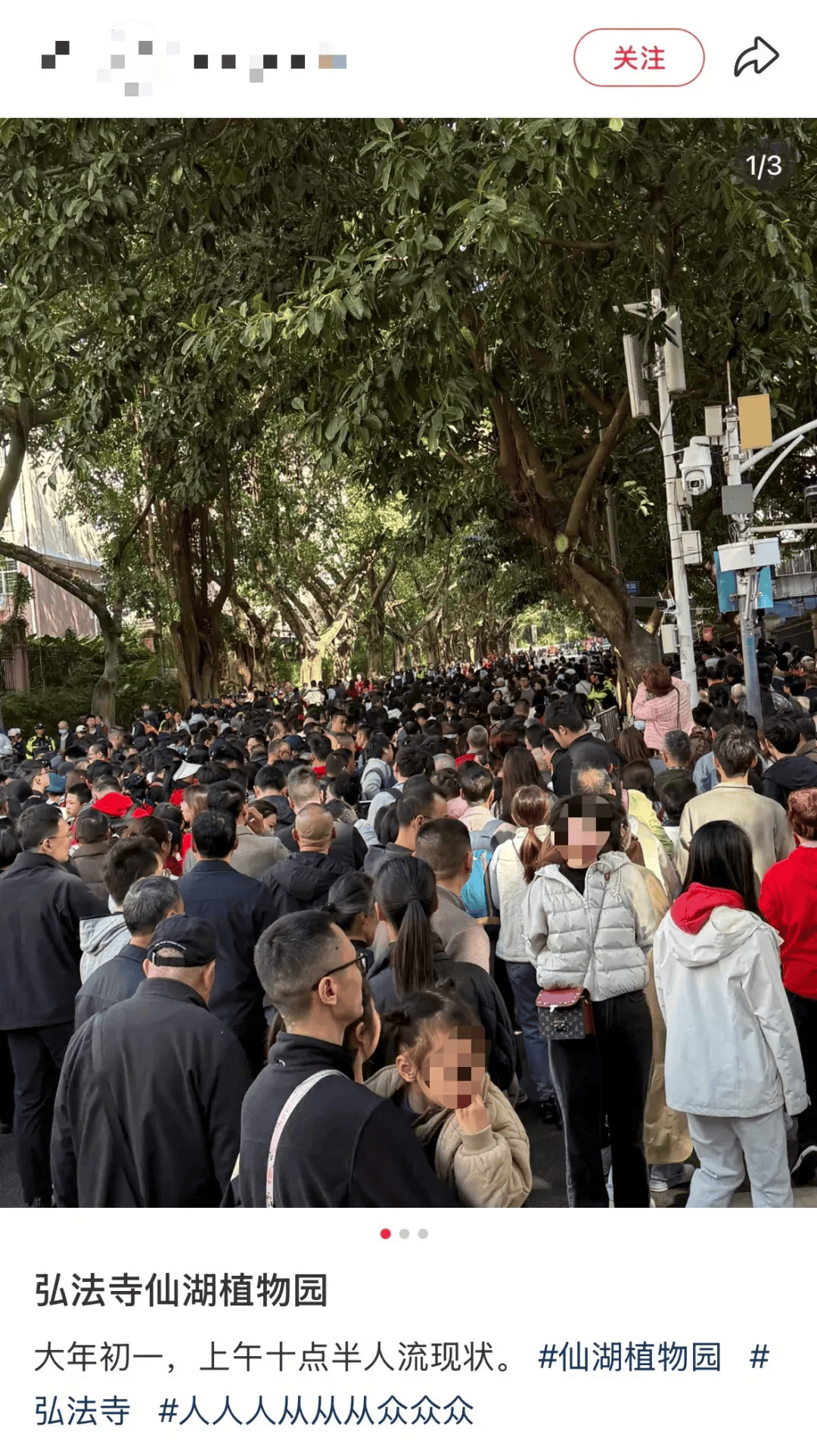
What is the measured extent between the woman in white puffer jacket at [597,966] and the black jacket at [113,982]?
51.8 inches

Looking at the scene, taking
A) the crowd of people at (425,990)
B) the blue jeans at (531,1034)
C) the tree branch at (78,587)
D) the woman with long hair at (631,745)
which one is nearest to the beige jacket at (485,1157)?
the crowd of people at (425,990)

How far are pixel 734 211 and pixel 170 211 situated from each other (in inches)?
172

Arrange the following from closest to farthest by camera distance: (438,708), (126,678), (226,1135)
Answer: (226,1135) < (438,708) < (126,678)

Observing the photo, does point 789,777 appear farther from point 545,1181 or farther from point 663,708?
point 663,708

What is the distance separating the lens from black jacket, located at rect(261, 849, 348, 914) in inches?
233

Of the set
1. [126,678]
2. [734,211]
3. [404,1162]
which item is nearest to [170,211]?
[734,211]

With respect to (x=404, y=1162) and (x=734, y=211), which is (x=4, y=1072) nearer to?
(x=404, y=1162)

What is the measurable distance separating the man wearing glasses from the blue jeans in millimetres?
3648

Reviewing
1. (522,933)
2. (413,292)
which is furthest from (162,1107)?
(413,292)

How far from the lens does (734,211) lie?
8.93 m

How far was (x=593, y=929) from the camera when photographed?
461 centimetres

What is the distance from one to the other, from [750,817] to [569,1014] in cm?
195

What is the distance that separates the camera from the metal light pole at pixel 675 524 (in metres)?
12.8
